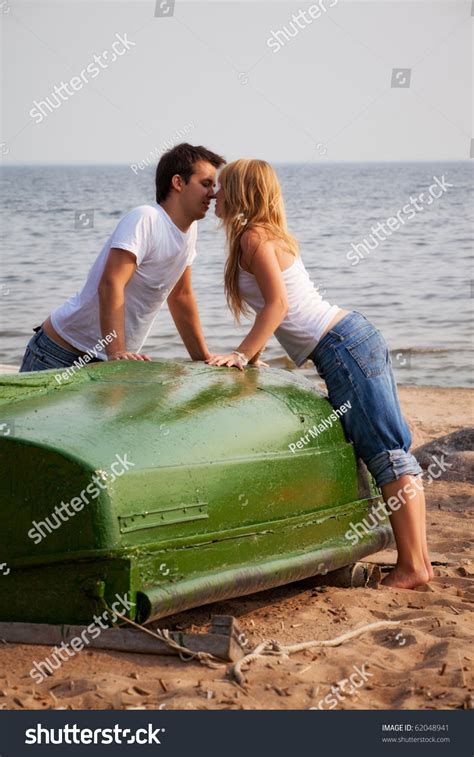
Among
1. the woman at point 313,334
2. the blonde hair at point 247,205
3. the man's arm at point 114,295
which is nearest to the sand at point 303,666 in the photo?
the woman at point 313,334

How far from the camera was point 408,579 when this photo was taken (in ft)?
16.4

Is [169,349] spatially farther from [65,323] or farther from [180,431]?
[180,431]

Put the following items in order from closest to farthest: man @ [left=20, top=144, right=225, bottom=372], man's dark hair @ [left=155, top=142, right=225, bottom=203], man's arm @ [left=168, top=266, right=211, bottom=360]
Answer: man @ [left=20, top=144, right=225, bottom=372] → man's dark hair @ [left=155, top=142, right=225, bottom=203] → man's arm @ [left=168, top=266, right=211, bottom=360]

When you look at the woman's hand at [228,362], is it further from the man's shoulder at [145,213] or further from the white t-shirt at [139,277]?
the man's shoulder at [145,213]

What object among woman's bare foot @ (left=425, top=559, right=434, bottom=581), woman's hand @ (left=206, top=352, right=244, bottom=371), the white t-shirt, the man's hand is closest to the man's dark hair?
the white t-shirt

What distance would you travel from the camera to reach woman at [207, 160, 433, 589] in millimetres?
4797

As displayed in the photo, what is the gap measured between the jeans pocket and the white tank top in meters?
0.16

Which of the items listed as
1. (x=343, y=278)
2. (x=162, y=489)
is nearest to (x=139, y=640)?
(x=162, y=489)

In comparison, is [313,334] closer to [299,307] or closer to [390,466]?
[299,307]

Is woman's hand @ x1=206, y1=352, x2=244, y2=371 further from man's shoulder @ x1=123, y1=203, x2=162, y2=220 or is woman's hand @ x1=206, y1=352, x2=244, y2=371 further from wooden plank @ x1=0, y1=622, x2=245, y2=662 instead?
wooden plank @ x1=0, y1=622, x2=245, y2=662

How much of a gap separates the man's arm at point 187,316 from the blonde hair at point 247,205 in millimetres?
778

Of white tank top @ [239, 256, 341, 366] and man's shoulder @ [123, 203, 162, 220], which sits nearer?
white tank top @ [239, 256, 341, 366]
